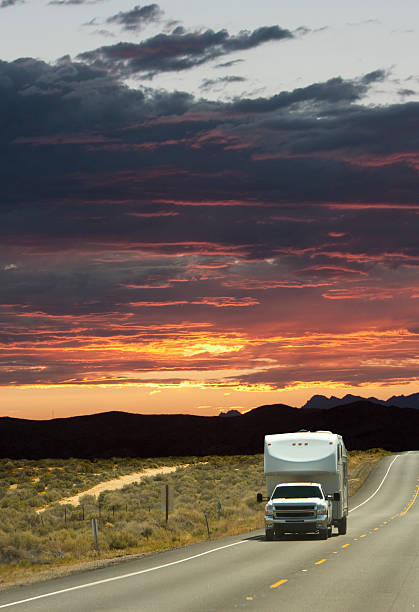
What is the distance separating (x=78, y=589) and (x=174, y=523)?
66.3 ft

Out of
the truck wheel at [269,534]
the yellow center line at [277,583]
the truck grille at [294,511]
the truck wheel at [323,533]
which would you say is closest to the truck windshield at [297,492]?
the truck grille at [294,511]

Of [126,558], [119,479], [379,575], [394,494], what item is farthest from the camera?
[119,479]

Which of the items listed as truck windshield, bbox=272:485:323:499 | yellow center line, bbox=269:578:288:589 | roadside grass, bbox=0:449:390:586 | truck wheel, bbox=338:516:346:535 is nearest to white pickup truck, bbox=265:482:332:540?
truck windshield, bbox=272:485:323:499

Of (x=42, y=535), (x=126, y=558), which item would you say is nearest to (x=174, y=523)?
(x=42, y=535)

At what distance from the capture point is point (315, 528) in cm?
2936

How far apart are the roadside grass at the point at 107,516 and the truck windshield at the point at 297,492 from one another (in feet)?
12.9

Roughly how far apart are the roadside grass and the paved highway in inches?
99.9

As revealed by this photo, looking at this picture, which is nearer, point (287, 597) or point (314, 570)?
point (287, 597)

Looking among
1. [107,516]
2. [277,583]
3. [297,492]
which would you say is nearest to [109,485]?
[107,516]

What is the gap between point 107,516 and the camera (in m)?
42.6

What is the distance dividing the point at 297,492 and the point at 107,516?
15.6m

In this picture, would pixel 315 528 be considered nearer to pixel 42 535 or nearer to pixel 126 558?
pixel 126 558

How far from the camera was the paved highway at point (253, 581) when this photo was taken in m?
15.0

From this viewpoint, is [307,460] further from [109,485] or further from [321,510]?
[109,485]
